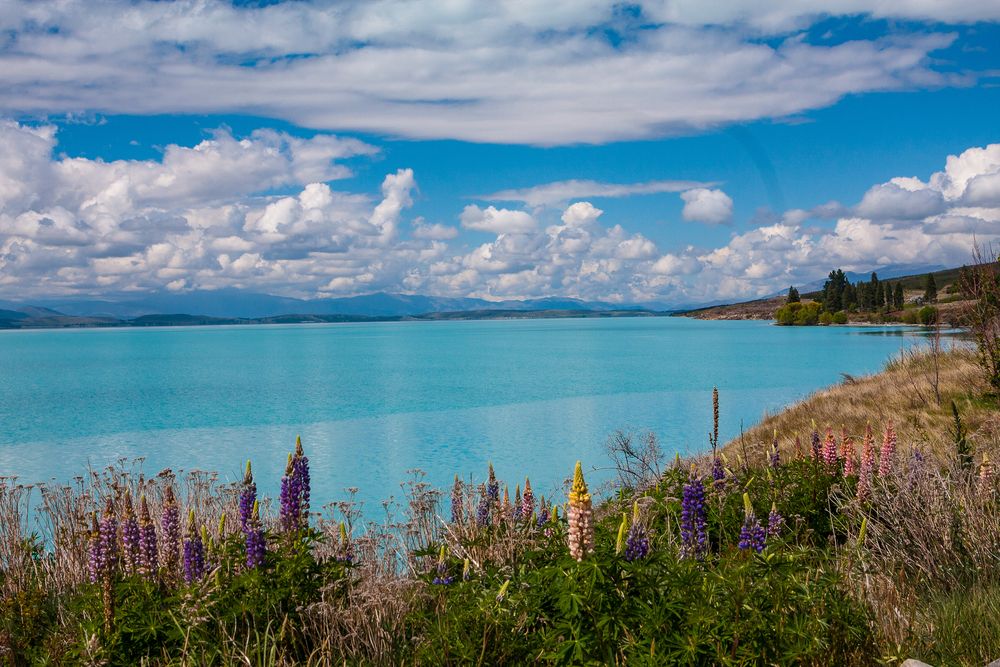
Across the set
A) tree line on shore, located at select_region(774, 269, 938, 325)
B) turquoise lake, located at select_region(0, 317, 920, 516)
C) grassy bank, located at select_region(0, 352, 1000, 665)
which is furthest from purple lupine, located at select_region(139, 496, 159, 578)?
tree line on shore, located at select_region(774, 269, 938, 325)

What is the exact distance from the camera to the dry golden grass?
1195cm

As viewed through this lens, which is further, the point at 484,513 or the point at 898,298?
the point at 898,298

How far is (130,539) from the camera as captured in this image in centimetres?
543

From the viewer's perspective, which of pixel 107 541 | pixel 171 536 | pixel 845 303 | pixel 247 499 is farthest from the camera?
pixel 845 303

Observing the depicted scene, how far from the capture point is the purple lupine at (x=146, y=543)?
210 inches

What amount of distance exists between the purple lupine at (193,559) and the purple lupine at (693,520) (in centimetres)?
387

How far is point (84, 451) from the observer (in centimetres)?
3052

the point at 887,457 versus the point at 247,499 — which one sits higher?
the point at 247,499

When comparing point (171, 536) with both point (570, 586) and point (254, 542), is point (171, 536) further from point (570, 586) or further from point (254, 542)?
point (570, 586)

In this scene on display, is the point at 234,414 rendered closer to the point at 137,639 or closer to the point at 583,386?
the point at 583,386

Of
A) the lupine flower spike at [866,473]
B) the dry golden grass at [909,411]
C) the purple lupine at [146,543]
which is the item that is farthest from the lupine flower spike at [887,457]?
the purple lupine at [146,543]

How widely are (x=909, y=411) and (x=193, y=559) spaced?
16048 millimetres

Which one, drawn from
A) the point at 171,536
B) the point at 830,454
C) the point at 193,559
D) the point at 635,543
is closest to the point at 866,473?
the point at 830,454

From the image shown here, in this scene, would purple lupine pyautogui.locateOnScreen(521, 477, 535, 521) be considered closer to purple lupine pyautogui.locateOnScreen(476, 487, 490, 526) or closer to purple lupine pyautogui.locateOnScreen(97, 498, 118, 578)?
purple lupine pyautogui.locateOnScreen(476, 487, 490, 526)
